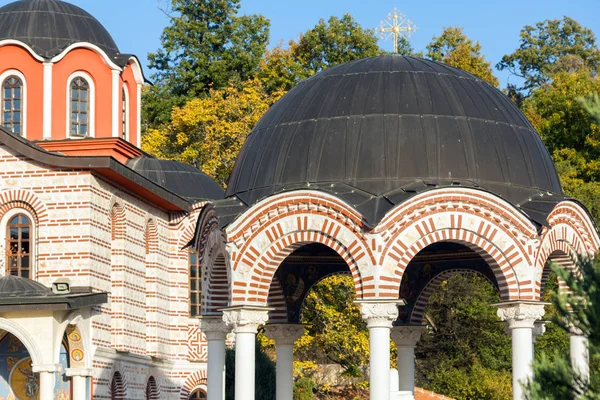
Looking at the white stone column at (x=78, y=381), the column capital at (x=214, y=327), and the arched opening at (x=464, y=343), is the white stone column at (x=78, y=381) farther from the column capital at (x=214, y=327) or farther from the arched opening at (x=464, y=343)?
the arched opening at (x=464, y=343)

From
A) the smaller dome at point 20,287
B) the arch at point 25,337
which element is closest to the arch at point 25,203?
the smaller dome at point 20,287

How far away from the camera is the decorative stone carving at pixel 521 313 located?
22.1 metres

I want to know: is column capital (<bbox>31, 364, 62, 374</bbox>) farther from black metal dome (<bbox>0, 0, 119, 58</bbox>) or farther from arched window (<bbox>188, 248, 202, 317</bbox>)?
black metal dome (<bbox>0, 0, 119, 58</bbox>)

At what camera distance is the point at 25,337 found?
30.3 m

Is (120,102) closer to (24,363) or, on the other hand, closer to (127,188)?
(127,188)

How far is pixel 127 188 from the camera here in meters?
35.4

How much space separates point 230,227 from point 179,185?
56.9 feet

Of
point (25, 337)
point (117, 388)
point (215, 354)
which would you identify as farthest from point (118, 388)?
point (215, 354)

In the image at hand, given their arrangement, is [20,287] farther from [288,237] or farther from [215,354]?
[288,237]

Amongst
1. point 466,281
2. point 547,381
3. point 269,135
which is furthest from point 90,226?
point 547,381

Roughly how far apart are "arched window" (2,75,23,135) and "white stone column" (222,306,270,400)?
50.9ft

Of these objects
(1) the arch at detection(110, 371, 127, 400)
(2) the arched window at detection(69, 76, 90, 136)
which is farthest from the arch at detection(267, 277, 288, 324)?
(2) the arched window at detection(69, 76, 90, 136)

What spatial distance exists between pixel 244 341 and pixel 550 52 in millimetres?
43115

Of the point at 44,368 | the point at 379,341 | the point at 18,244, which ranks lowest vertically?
the point at 379,341
